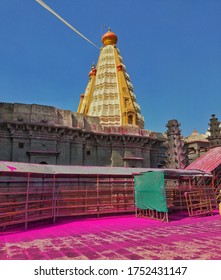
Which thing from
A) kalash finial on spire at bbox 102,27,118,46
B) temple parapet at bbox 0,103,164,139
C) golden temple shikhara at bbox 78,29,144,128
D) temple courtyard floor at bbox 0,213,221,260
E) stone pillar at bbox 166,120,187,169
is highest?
kalash finial on spire at bbox 102,27,118,46

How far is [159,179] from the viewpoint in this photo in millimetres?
10250

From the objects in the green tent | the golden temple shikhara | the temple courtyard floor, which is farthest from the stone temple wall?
the temple courtyard floor

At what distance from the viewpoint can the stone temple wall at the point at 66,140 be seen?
60.7 feet

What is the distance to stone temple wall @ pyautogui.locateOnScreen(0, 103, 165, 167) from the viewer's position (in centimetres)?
1850

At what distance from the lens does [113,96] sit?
27812 millimetres

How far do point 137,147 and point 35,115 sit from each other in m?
10.3

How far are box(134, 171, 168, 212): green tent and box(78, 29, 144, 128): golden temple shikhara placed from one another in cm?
1461

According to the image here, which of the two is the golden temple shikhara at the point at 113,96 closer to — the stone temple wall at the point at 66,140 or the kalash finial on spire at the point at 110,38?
the kalash finial on spire at the point at 110,38

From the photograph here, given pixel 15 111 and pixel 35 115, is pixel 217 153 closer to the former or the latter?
pixel 35 115

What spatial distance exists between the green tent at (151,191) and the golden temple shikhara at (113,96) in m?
14.6

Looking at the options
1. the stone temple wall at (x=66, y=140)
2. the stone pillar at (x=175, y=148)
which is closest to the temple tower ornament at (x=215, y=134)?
the stone pillar at (x=175, y=148)

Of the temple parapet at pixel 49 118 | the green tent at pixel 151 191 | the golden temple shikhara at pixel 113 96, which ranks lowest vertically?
the green tent at pixel 151 191

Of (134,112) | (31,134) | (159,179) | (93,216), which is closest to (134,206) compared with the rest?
(93,216)

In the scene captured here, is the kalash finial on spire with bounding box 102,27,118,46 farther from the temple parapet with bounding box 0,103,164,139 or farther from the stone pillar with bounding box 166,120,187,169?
the stone pillar with bounding box 166,120,187,169
